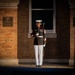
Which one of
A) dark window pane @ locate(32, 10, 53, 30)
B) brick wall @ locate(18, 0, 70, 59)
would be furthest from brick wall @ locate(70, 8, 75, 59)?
dark window pane @ locate(32, 10, 53, 30)

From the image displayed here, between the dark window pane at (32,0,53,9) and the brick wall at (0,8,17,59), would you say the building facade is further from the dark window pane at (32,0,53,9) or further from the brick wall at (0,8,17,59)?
the brick wall at (0,8,17,59)

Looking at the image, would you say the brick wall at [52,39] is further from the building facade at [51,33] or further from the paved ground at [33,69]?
the paved ground at [33,69]

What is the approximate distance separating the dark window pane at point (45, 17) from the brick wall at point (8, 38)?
1.13 metres

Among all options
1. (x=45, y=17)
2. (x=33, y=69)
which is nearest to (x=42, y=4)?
(x=45, y=17)

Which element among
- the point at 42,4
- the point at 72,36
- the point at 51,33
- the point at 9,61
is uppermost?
the point at 42,4

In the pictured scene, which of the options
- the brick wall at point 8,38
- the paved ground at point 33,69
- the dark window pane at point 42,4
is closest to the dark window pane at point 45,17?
the dark window pane at point 42,4

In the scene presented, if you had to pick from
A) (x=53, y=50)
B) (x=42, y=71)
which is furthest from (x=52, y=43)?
(x=42, y=71)

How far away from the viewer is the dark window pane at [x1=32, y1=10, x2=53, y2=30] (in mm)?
21734

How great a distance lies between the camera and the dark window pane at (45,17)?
21734 millimetres

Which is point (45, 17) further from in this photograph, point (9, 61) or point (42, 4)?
point (9, 61)

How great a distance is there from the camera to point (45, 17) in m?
21.8

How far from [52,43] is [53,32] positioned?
1.66ft

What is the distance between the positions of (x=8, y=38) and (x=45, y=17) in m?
2.08

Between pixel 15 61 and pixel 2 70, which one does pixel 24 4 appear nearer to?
pixel 15 61
